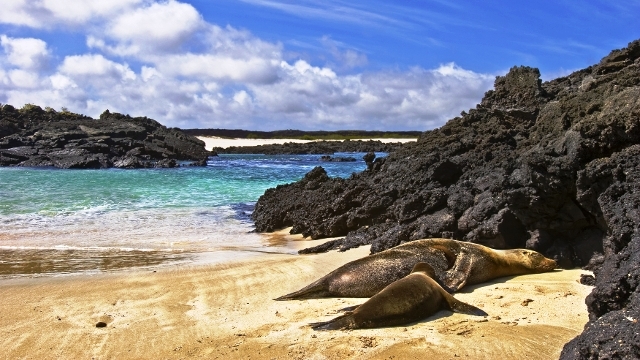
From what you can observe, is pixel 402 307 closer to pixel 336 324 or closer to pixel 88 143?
pixel 336 324

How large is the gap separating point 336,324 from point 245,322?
1092 mm

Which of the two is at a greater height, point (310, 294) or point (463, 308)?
point (463, 308)

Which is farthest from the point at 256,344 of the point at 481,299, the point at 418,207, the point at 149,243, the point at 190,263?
the point at 149,243

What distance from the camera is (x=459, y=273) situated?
23.1 ft

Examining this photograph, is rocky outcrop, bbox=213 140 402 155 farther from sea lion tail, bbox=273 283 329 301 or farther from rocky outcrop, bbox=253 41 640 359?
sea lion tail, bbox=273 283 329 301

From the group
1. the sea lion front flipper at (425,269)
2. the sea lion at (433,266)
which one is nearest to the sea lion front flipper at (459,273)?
the sea lion at (433,266)

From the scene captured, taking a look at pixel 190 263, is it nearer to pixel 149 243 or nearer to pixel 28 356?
pixel 149 243

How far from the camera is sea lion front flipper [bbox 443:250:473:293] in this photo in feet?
22.4

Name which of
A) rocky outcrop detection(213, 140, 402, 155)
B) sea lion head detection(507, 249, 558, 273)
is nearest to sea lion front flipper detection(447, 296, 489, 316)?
sea lion head detection(507, 249, 558, 273)

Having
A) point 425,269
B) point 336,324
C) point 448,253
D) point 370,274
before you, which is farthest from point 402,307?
point 448,253

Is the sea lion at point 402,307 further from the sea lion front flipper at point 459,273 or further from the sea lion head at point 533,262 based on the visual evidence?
the sea lion head at point 533,262

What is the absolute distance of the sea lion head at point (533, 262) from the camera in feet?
24.1

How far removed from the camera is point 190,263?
32.0 ft

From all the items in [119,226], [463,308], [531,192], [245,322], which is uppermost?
[531,192]
